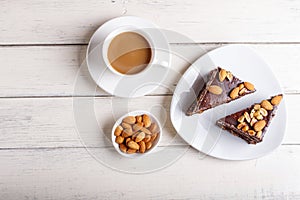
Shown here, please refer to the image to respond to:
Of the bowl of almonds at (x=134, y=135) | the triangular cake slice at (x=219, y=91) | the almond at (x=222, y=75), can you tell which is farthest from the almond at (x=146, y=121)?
the almond at (x=222, y=75)

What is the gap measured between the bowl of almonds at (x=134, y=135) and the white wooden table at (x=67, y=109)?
5 cm

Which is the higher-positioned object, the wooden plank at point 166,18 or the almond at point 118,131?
the wooden plank at point 166,18

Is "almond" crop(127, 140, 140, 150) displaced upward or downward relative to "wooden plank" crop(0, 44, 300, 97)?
downward

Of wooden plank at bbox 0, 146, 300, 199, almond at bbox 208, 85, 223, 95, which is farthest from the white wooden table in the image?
almond at bbox 208, 85, 223, 95

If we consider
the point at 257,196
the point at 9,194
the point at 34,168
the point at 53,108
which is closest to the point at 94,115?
the point at 53,108

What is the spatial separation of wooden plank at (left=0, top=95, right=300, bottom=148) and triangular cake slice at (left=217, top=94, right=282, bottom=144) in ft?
0.54

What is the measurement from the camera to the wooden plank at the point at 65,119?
53.2 inches

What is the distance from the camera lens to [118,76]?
1.31 metres

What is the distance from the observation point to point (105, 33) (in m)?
1.31

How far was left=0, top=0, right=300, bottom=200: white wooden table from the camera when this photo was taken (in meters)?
1.35

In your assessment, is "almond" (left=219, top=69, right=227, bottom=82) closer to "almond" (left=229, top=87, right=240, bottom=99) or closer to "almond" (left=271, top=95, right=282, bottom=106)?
"almond" (left=229, top=87, right=240, bottom=99)

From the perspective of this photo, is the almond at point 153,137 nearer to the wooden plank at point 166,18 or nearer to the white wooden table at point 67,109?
the white wooden table at point 67,109

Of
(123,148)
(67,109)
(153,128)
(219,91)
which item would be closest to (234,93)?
(219,91)

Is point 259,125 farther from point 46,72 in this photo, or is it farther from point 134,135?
point 46,72
